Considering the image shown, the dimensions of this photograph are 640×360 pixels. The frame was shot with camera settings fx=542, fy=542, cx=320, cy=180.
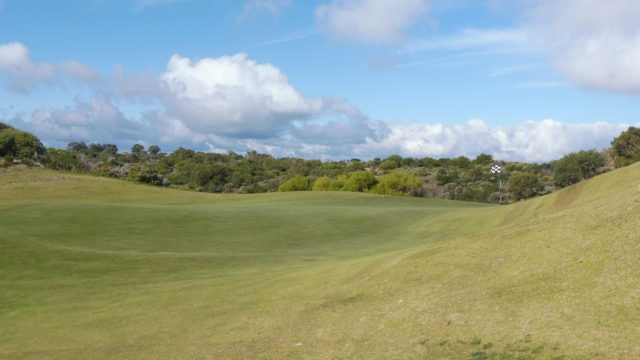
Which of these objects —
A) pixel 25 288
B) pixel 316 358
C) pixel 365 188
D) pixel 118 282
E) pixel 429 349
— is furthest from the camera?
pixel 365 188

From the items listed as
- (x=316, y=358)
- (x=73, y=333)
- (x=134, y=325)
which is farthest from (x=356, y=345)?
(x=73, y=333)

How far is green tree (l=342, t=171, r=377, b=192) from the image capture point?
14775 cm

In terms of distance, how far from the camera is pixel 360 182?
14925 cm

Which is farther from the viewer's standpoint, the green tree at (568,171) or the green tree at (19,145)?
the green tree at (568,171)

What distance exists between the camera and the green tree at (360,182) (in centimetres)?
14775

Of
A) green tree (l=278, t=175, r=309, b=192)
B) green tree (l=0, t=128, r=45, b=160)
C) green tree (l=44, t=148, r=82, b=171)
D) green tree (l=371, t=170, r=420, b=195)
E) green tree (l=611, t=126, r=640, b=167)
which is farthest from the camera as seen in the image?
green tree (l=278, t=175, r=309, b=192)

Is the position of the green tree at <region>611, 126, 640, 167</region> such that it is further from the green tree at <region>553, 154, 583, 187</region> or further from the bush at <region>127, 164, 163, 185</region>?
the bush at <region>127, 164, 163, 185</region>

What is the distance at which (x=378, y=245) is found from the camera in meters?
38.5

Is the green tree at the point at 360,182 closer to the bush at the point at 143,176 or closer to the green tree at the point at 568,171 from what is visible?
the green tree at the point at 568,171

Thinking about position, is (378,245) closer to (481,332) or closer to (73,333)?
(73,333)

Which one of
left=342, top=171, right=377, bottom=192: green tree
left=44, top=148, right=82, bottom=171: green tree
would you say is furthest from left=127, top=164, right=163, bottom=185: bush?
left=342, top=171, right=377, bottom=192: green tree

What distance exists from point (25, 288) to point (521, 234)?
20.6m

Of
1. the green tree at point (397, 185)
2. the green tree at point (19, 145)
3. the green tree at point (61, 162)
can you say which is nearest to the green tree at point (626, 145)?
the green tree at point (397, 185)

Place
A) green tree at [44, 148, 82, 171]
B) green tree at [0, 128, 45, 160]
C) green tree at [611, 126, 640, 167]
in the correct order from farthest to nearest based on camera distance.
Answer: green tree at [44, 148, 82, 171] → green tree at [611, 126, 640, 167] → green tree at [0, 128, 45, 160]
